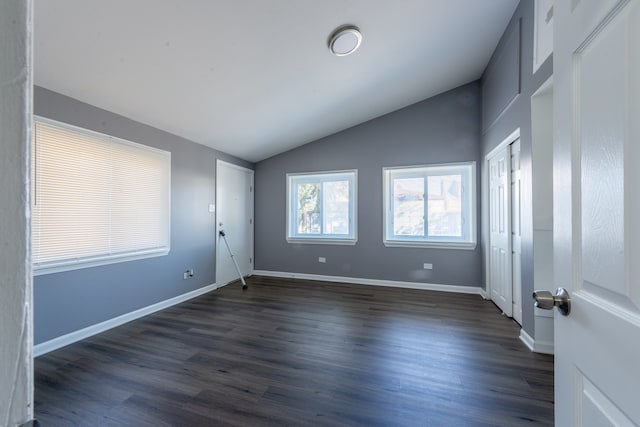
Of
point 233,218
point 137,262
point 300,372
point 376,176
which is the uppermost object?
point 376,176

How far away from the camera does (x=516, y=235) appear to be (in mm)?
2812

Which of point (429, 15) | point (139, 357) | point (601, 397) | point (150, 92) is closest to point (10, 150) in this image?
point (601, 397)

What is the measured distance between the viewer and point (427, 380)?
1.90 meters

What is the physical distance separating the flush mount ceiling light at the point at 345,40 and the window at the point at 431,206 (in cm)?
222

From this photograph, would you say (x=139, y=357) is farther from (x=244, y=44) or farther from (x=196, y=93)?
(x=244, y=44)

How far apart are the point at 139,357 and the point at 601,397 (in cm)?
275

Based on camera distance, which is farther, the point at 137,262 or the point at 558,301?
the point at 137,262

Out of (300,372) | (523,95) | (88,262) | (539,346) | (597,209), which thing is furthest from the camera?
(88,262)

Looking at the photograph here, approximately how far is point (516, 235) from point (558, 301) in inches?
99.5

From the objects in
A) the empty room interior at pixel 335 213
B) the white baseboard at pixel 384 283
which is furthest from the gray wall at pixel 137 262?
the white baseboard at pixel 384 283

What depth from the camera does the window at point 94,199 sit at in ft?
7.43

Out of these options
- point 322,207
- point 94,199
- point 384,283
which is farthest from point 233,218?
point 384,283

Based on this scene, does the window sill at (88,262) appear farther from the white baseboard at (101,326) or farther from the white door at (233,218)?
the white door at (233,218)

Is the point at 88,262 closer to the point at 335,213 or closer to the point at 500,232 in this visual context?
the point at 335,213
